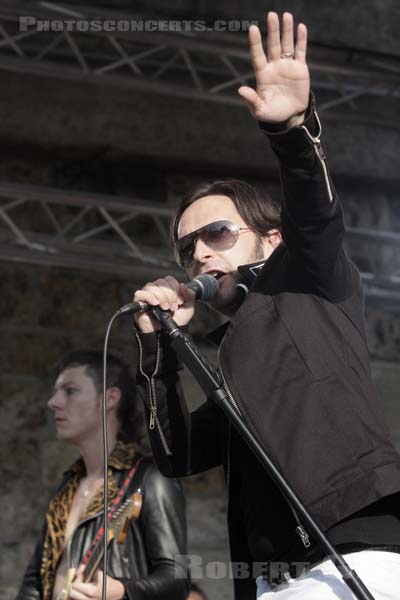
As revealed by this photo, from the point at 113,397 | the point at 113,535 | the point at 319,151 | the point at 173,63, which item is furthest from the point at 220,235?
the point at 173,63

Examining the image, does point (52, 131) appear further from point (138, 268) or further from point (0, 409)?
point (0, 409)

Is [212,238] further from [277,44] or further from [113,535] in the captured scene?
[113,535]

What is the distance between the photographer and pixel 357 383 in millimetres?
2131

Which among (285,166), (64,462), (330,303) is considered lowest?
(330,303)

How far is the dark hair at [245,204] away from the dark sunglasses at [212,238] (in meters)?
0.04

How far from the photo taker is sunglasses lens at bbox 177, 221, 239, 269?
251 centimetres

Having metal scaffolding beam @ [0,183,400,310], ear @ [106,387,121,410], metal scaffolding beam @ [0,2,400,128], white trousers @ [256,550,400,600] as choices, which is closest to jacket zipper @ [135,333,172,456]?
white trousers @ [256,550,400,600]

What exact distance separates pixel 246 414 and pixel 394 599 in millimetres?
431

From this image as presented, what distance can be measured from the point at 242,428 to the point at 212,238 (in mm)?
650

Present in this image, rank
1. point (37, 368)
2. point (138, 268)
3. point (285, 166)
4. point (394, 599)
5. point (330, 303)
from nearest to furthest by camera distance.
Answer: point (394, 599), point (285, 166), point (330, 303), point (138, 268), point (37, 368)

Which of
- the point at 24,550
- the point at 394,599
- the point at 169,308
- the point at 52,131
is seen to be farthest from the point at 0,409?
the point at 394,599

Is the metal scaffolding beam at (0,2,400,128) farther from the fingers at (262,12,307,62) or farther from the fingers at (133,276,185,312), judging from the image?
the fingers at (262,12,307,62)

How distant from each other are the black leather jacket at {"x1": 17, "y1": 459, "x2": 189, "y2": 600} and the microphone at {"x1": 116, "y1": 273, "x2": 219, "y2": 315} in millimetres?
1682

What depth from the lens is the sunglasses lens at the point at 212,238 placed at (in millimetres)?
2512
